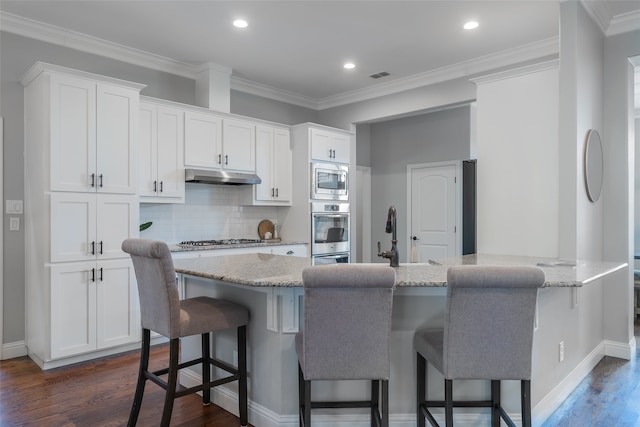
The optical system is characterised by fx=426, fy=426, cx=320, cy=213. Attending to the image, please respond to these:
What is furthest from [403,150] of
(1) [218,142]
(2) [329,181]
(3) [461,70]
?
(1) [218,142]

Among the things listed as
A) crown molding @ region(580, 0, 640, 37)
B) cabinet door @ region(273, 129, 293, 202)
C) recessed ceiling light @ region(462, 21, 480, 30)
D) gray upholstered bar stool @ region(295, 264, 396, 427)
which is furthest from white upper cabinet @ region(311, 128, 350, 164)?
gray upholstered bar stool @ region(295, 264, 396, 427)

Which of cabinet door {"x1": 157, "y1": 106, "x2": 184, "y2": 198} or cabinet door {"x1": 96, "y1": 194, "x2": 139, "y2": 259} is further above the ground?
cabinet door {"x1": 157, "y1": 106, "x2": 184, "y2": 198}

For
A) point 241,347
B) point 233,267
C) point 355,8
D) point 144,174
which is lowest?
point 241,347

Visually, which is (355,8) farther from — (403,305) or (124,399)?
(124,399)

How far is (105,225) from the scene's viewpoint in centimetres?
358

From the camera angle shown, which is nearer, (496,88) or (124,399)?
(124,399)

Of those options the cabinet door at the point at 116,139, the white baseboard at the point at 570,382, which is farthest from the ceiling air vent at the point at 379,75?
the white baseboard at the point at 570,382

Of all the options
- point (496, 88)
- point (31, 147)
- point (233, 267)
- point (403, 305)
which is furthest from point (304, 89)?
point (403, 305)

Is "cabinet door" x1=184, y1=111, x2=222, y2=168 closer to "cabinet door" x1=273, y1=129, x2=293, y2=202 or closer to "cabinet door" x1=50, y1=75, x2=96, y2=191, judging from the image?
"cabinet door" x1=273, y1=129, x2=293, y2=202

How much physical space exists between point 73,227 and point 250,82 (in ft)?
9.09

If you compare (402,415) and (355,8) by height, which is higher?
(355,8)

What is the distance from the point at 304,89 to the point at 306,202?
1543 millimetres

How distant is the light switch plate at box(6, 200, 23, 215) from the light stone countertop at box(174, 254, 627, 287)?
6.27 ft

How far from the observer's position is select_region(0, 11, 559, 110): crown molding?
369cm
